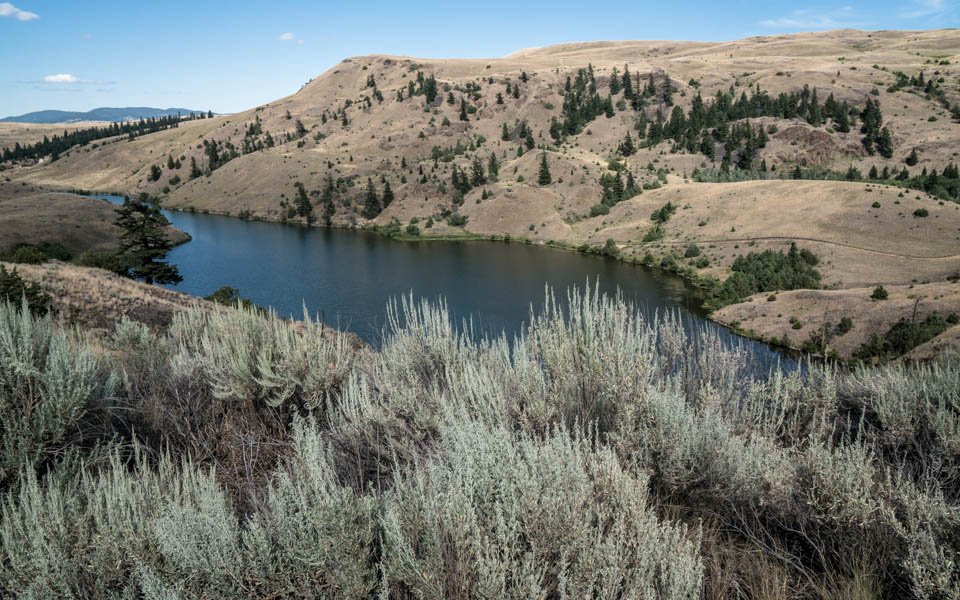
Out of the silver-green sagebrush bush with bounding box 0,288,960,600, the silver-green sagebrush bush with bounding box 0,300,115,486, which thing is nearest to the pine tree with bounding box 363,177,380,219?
the silver-green sagebrush bush with bounding box 0,288,960,600

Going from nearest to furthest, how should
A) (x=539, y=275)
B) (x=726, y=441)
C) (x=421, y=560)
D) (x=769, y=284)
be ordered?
(x=421, y=560)
(x=726, y=441)
(x=769, y=284)
(x=539, y=275)

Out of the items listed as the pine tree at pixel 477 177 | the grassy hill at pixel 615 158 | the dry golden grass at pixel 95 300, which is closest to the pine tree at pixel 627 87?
the grassy hill at pixel 615 158

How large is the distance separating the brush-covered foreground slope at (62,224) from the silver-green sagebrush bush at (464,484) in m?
55.0

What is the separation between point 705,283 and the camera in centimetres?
4662

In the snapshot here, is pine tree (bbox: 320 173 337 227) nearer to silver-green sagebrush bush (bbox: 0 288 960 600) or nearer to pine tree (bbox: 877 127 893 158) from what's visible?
silver-green sagebrush bush (bbox: 0 288 960 600)

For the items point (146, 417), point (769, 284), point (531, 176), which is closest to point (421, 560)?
point (146, 417)

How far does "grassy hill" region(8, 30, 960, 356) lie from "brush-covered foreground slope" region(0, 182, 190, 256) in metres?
26.8

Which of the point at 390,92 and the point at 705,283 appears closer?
the point at 705,283

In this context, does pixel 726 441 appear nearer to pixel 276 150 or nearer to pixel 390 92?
pixel 276 150

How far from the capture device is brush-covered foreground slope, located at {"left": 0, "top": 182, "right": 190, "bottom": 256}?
5025 centimetres

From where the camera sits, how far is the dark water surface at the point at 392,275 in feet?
128

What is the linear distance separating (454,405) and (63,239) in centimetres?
6458

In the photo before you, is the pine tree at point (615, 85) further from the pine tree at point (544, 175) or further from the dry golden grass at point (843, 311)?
the dry golden grass at point (843, 311)

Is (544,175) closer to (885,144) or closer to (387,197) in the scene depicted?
(387,197)
